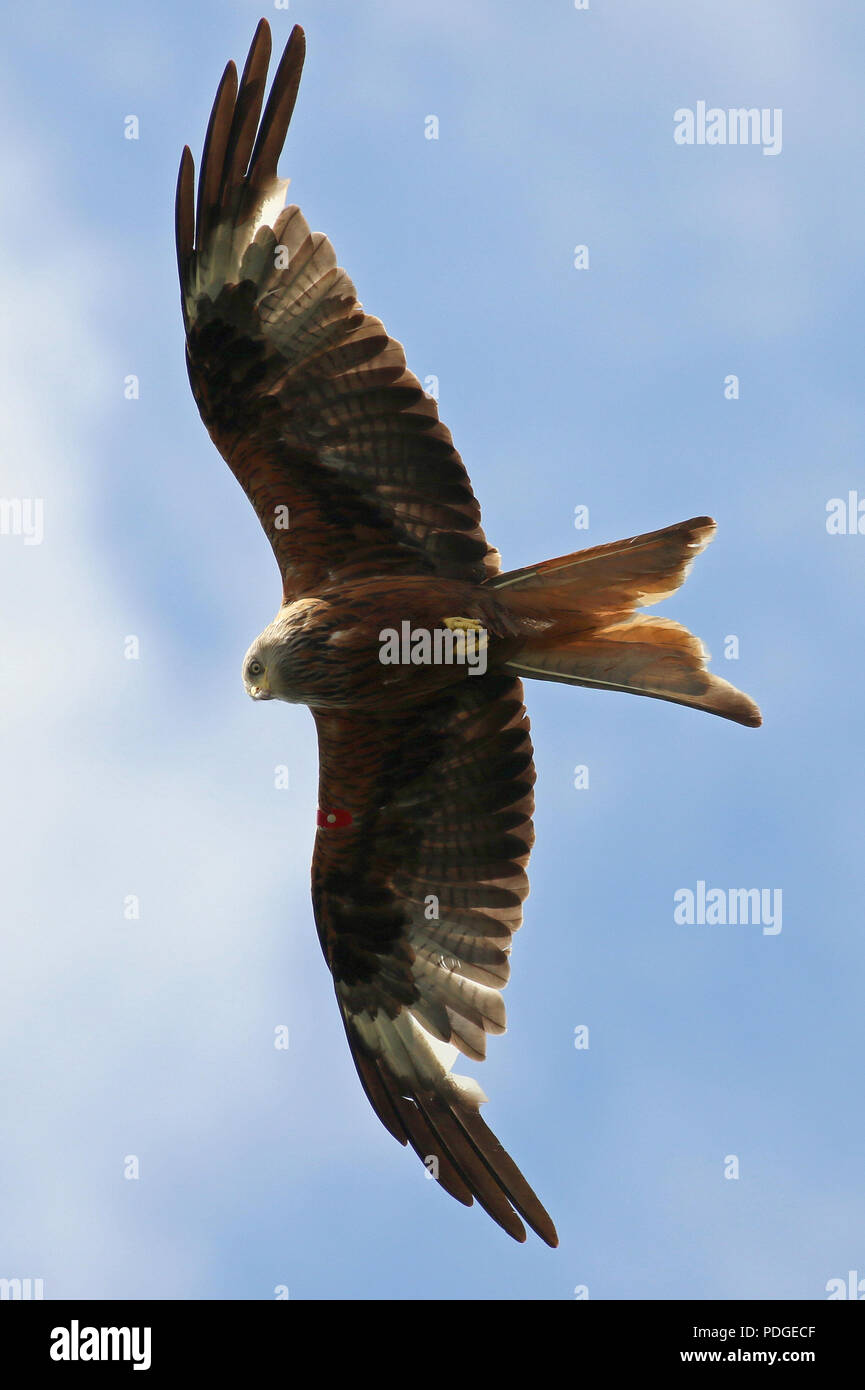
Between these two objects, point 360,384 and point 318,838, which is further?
point 318,838

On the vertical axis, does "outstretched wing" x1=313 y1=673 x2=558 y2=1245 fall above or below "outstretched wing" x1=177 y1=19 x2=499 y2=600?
below

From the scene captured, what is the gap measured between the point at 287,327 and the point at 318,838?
9.52 ft

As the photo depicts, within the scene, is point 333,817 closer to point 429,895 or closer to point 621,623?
point 429,895

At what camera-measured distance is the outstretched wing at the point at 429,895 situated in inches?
387

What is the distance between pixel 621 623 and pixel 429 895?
7.20 ft

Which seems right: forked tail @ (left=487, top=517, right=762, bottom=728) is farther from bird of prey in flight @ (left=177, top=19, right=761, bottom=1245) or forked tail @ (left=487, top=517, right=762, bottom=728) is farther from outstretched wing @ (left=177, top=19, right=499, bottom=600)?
outstretched wing @ (left=177, top=19, right=499, bottom=600)

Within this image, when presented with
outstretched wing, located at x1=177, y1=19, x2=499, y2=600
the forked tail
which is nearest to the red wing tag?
outstretched wing, located at x1=177, y1=19, x2=499, y2=600

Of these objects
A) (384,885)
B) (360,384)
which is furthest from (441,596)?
(384,885)

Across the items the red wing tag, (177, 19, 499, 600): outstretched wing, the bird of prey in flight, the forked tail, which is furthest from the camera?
the red wing tag

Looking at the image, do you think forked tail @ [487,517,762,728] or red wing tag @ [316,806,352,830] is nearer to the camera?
forked tail @ [487,517,762,728]

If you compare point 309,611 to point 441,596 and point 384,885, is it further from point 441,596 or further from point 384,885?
point 384,885

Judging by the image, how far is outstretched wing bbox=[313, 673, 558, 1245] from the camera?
9.82 meters

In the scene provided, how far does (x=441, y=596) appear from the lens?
30.2ft

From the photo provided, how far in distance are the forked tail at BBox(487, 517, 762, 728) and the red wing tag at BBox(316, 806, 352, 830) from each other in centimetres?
150
